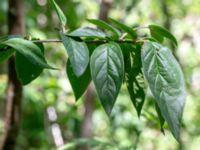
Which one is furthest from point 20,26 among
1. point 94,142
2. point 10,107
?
point 94,142

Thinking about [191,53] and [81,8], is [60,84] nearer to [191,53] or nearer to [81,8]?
[81,8]

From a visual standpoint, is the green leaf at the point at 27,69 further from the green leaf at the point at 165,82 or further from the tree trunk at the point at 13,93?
the tree trunk at the point at 13,93

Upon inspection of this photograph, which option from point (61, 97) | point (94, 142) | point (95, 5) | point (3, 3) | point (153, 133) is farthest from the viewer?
point (153, 133)

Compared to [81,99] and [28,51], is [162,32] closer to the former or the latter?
[28,51]

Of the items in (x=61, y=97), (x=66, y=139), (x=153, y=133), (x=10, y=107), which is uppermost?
(x=10, y=107)

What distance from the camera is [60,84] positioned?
191 cm

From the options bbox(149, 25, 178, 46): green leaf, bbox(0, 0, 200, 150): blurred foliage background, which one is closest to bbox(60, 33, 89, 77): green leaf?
bbox(149, 25, 178, 46): green leaf

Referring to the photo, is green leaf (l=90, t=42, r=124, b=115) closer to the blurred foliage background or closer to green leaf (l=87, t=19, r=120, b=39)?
green leaf (l=87, t=19, r=120, b=39)

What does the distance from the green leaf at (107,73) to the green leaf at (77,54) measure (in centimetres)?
1

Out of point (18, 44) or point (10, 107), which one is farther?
point (10, 107)

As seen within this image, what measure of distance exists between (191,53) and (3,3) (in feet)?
5.08

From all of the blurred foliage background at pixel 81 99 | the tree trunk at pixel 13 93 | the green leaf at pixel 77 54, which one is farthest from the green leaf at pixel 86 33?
the blurred foliage background at pixel 81 99

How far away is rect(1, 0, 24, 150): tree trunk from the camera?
41.3 inches

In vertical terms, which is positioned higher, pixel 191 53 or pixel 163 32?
pixel 163 32
